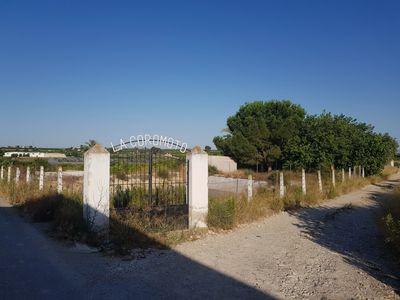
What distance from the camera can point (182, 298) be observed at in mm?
5352

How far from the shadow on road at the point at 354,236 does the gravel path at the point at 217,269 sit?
23mm

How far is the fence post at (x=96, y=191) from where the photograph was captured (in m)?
8.36

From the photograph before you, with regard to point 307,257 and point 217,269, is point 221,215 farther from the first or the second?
point 217,269

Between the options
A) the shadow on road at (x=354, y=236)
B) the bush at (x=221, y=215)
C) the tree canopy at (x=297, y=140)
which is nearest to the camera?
the shadow on road at (x=354, y=236)

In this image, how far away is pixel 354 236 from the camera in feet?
32.2

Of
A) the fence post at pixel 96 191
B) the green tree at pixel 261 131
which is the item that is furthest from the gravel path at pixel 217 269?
the green tree at pixel 261 131

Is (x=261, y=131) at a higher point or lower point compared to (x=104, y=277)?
higher

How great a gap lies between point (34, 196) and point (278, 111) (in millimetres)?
28844

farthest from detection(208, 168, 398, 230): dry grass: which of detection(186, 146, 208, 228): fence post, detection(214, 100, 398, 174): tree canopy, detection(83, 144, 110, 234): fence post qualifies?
detection(214, 100, 398, 174): tree canopy

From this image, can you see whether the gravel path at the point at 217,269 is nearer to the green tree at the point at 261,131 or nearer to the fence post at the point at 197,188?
the fence post at the point at 197,188

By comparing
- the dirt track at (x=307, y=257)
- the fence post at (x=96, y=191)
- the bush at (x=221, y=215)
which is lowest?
the dirt track at (x=307, y=257)

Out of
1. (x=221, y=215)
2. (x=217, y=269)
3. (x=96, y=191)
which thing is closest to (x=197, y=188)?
(x=221, y=215)

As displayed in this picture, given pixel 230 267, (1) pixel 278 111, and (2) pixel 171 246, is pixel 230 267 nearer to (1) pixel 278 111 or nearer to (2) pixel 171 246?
(2) pixel 171 246

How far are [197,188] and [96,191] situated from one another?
2802 millimetres
